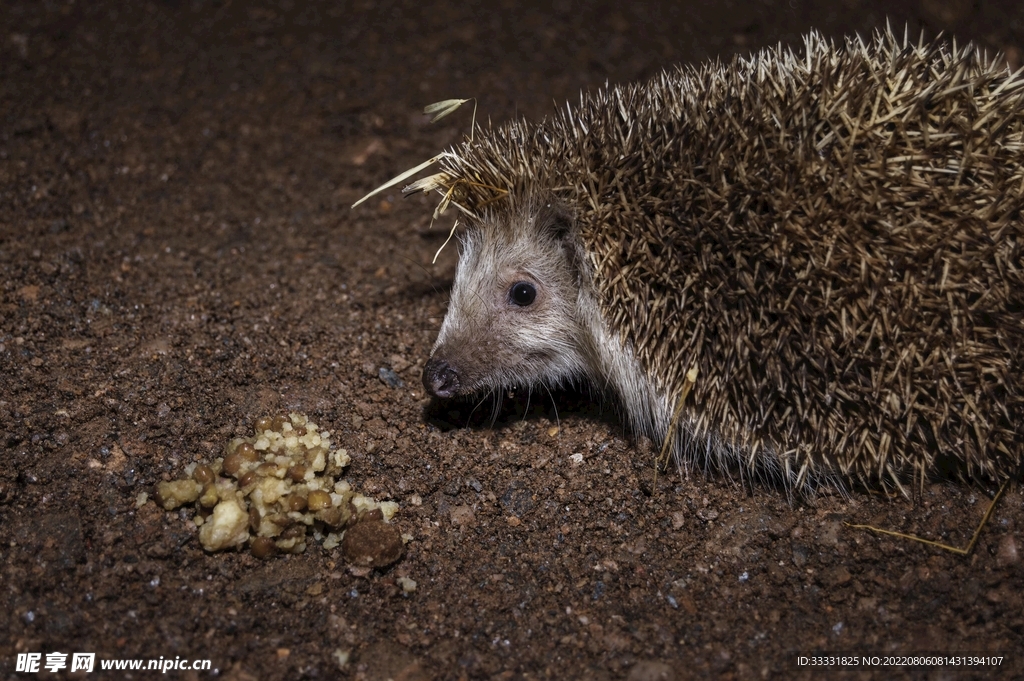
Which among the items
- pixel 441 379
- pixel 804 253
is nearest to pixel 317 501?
pixel 441 379

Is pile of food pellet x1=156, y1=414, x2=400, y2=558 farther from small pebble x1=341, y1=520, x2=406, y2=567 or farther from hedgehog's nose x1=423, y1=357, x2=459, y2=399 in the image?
hedgehog's nose x1=423, y1=357, x2=459, y2=399

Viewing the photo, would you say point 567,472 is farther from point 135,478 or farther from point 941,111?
point 941,111

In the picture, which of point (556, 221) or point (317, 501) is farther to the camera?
point (556, 221)

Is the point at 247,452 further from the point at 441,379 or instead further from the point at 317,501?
the point at 441,379

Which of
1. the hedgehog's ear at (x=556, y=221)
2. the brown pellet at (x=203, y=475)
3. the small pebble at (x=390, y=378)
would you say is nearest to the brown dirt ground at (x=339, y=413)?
the small pebble at (x=390, y=378)

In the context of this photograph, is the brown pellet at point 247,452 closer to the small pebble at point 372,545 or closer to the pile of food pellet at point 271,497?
the pile of food pellet at point 271,497

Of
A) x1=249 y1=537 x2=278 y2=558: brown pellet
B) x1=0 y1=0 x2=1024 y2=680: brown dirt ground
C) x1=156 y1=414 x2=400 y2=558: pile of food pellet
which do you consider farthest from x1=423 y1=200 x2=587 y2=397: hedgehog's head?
x1=249 y1=537 x2=278 y2=558: brown pellet

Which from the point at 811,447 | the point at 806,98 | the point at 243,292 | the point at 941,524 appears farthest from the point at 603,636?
the point at 243,292
